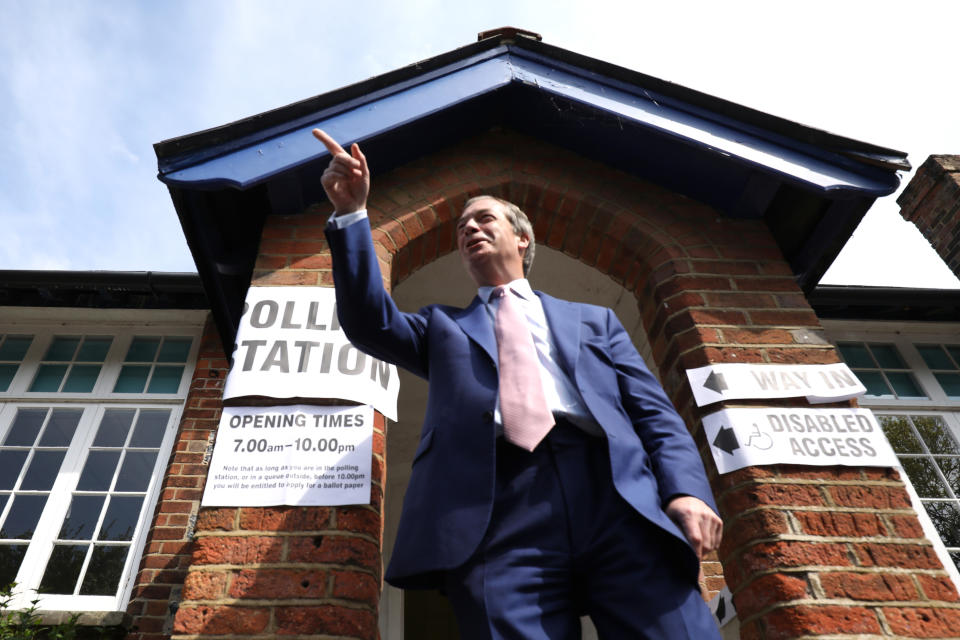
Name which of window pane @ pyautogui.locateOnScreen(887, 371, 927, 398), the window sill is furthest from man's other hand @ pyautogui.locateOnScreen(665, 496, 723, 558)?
window pane @ pyautogui.locateOnScreen(887, 371, 927, 398)

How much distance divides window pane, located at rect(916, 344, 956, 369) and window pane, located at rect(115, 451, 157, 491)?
6.81 metres

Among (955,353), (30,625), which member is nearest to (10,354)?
(30,625)

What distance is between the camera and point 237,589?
2.14m

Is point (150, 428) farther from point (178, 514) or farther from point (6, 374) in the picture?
point (6, 374)

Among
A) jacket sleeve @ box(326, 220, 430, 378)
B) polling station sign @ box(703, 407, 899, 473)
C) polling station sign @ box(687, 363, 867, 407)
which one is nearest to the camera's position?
jacket sleeve @ box(326, 220, 430, 378)

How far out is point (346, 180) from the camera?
173 centimetres

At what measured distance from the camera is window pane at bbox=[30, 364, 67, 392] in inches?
195

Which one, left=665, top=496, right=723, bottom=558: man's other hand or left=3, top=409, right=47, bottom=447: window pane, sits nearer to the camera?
left=665, top=496, right=723, bottom=558: man's other hand

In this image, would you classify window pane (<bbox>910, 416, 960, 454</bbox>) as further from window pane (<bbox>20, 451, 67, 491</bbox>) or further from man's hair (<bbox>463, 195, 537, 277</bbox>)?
window pane (<bbox>20, 451, 67, 491</bbox>)

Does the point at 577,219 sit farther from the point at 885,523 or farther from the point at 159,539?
the point at 159,539

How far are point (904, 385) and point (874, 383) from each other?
300 millimetres

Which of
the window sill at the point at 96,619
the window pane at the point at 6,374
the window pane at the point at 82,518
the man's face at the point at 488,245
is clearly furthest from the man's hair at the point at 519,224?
the window pane at the point at 6,374

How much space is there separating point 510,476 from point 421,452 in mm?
283

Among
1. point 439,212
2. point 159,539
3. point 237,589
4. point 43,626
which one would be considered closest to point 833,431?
point 439,212
